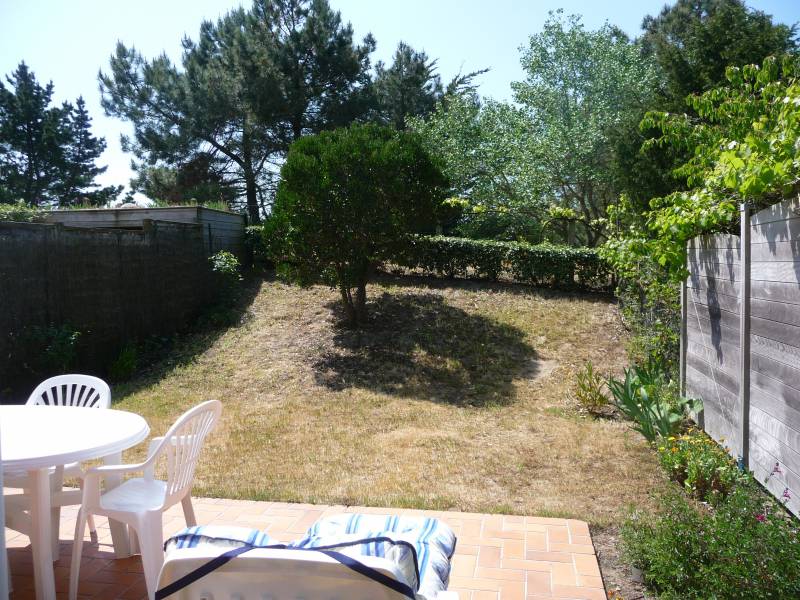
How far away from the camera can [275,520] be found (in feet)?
13.8

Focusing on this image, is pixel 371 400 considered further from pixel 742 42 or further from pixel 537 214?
pixel 537 214

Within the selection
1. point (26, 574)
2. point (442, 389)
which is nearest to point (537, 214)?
point (442, 389)

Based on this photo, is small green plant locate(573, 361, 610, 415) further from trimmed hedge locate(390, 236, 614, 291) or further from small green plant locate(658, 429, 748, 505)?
trimmed hedge locate(390, 236, 614, 291)

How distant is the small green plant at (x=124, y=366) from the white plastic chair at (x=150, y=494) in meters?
6.12

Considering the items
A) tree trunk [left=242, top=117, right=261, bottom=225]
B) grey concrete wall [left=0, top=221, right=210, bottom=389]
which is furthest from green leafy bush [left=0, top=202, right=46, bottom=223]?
tree trunk [left=242, top=117, right=261, bottom=225]

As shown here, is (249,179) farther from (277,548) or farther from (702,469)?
(277,548)

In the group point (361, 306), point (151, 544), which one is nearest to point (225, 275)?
point (361, 306)

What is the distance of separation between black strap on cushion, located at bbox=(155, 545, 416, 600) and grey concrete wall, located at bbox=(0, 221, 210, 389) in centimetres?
688

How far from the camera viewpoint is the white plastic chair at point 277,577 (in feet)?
5.44

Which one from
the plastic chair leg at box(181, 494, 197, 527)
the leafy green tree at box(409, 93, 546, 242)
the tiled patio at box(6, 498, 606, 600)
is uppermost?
the leafy green tree at box(409, 93, 546, 242)

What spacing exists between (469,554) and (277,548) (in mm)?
2208

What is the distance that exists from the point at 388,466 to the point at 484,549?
6.21ft

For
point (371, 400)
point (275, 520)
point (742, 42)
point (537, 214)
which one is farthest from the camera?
point (537, 214)

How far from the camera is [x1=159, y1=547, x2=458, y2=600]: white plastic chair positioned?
5.44ft
